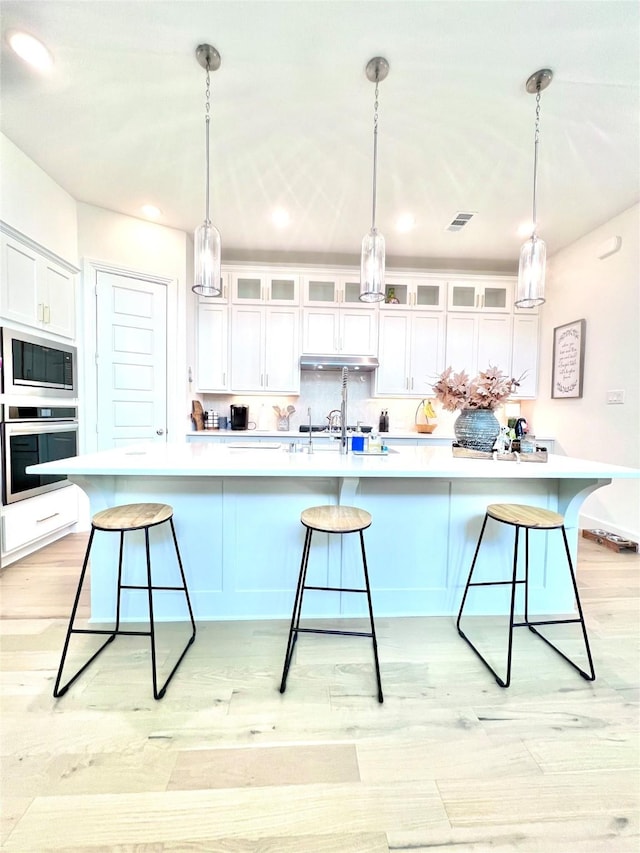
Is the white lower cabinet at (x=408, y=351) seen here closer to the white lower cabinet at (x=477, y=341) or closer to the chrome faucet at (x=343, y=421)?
the white lower cabinet at (x=477, y=341)

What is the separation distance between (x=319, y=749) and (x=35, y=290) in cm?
333

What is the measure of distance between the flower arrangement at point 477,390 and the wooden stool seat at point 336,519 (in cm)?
87

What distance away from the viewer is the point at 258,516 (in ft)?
6.11

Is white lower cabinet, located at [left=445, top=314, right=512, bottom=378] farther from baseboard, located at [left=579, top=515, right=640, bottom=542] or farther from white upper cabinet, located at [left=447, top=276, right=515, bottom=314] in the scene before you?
baseboard, located at [left=579, top=515, right=640, bottom=542]

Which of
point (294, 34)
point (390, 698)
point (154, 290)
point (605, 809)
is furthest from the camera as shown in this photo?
point (154, 290)

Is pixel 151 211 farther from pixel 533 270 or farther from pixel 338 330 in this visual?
pixel 533 270

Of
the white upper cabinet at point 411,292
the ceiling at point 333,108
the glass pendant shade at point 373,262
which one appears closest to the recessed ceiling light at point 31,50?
the ceiling at point 333,108

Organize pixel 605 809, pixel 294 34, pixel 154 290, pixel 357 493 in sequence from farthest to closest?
pixel 154 290 → pixel 357 493 → pixel 294 34 → pixel 605 809

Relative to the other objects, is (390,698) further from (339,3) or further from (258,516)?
(339,3)

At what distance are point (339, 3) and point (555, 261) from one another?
11.5ft

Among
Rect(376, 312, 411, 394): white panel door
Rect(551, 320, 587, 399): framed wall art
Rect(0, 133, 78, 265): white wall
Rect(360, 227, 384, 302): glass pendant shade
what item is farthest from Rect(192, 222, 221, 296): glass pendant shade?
Rect(551, 320, 587, 399): framed wall art

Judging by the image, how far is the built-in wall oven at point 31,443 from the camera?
2.44 meters

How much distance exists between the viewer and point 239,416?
402cm

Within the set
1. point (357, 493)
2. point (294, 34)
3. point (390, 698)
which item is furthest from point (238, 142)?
point (390, 698)
